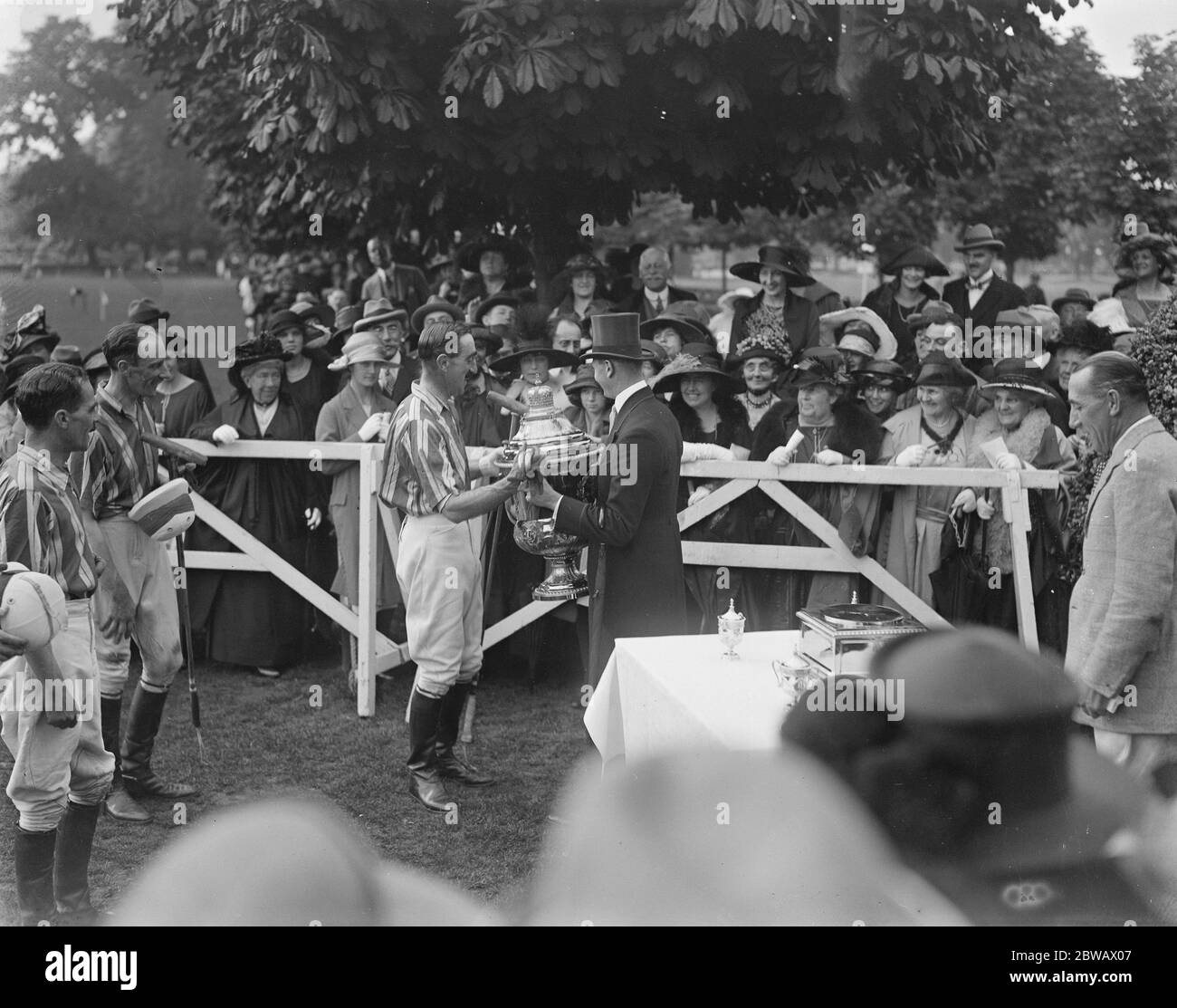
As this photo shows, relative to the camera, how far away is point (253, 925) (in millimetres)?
2176

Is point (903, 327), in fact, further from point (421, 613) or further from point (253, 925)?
point (253, 925)

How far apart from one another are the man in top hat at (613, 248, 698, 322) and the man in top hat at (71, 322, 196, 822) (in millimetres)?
4514

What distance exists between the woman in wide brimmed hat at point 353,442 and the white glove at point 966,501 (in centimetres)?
306

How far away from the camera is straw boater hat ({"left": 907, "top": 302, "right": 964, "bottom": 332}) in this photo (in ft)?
27.7

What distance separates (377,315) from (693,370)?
7.10ft

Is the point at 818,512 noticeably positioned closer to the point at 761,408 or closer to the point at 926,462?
the point at 926,462

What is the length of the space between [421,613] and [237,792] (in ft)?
3.86

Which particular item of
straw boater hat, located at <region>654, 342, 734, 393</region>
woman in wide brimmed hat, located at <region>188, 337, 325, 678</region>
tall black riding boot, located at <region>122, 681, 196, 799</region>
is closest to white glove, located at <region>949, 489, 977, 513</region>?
straw boater hat, located at <region>654, 342, 734, 393</region>

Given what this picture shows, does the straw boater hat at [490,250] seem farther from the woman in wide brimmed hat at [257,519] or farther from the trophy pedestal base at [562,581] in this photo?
the trophy pedestal base at [562,581]

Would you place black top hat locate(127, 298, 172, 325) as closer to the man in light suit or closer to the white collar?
the white collar

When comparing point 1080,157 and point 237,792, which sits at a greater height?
point 1080,157

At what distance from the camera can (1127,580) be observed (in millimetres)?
4156

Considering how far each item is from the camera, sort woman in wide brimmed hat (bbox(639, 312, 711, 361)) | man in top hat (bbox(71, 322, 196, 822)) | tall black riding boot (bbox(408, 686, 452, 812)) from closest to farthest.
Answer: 1. man in top hat (bbox(71, 322, 196, 822))
2. tall black riding boot (bbox(408, 686, 452, 812))
3. woman in wide brimmed hat (bbox(639, 312, 711, 361))
